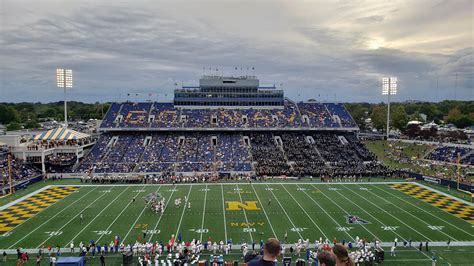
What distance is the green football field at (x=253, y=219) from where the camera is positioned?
70.3 ft

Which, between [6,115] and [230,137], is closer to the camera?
[230,137]

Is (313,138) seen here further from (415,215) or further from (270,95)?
(415,215)

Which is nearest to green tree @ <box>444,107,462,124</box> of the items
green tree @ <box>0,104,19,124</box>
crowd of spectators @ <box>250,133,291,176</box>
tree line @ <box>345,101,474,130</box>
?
tree line @ <box>345,101,474,130</box>

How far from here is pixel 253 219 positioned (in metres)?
24.8

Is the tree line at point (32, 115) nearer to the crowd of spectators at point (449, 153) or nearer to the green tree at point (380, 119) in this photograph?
the green tree at point (380, 119)

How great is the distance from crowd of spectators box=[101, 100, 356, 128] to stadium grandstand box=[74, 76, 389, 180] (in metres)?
0.13

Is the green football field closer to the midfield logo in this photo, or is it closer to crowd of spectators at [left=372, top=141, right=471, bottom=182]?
the midfield logo

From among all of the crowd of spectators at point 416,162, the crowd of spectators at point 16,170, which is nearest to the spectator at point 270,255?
the crowd of spectators at point 16,170

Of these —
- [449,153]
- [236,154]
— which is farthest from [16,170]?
[449,153]

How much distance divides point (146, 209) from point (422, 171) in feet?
103

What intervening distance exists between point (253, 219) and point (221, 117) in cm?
3096

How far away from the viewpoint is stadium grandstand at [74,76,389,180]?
42719 millimetres

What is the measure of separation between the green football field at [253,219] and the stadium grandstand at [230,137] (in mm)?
8841

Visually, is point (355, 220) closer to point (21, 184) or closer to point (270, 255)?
point (270, 255)
